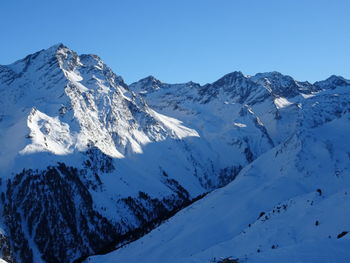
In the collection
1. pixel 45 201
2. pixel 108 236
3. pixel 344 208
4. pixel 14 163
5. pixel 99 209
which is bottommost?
pixel 344 208

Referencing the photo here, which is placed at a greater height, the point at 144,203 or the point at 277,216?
the point at 144,203

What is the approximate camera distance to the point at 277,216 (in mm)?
43844

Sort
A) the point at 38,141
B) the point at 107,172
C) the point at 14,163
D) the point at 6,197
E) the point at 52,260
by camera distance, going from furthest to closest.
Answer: the point at 107,172 < the point at 38,141 < the point at 14,163 < the point at 6,197 < the point at 52,260

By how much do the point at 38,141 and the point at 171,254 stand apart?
134 m

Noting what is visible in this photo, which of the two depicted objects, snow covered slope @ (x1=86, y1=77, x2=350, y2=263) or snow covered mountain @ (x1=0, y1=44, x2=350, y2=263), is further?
snow covered mountain @ (x1=0, y1=44, x2=350, y2=263)

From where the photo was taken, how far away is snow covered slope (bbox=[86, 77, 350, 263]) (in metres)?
28.6

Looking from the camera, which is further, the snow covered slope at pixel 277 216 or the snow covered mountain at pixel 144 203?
the snow covered mountain at pixel 144 203

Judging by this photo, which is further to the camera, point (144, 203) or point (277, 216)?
point (144, 203)

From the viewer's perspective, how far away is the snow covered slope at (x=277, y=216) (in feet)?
93.8

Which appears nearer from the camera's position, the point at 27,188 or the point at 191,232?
the point at 191,232

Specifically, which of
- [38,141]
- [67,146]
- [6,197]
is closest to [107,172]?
[67,146]

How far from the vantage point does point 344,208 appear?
37.4 m

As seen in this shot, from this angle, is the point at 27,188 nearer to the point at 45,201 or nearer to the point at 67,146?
the point at 45,201

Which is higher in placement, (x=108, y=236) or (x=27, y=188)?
(x=27, y=188)
